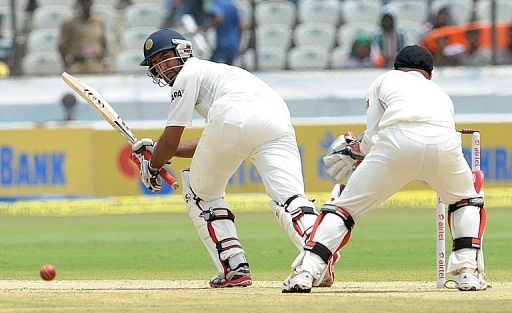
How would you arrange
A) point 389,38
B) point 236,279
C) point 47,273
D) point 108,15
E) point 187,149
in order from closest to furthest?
1. point 236,279
2. point 187,149
3. point 47,273
4. point 389,38
5. point 108,15

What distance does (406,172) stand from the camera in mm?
7348

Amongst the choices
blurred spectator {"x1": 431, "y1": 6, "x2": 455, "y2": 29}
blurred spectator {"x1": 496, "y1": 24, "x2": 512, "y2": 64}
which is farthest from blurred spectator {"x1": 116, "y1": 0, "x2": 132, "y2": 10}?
blurred spectator {"x1": 496, "y1": 24, "x2": 512, "y2": 64}

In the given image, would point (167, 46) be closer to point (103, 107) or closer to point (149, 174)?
point (149, 174)

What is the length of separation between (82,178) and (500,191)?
16.3 feet

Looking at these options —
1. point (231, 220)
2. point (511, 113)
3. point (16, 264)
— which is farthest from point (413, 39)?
point (231, 220)

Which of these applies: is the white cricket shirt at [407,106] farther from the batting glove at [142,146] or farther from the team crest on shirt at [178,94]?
the batting glove at [142,146]

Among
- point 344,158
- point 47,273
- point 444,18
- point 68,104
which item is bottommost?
point 68,104

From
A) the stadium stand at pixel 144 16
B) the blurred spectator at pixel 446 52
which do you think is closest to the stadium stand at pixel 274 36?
the stadium stand at pixel 144 16

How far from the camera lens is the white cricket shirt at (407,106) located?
7.37m

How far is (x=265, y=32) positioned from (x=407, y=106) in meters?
10.8

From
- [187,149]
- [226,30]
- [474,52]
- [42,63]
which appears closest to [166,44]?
[187,149]

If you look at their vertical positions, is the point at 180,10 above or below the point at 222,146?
below

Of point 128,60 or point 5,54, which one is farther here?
point 128,60

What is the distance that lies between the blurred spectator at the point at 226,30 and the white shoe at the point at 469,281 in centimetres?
1037
